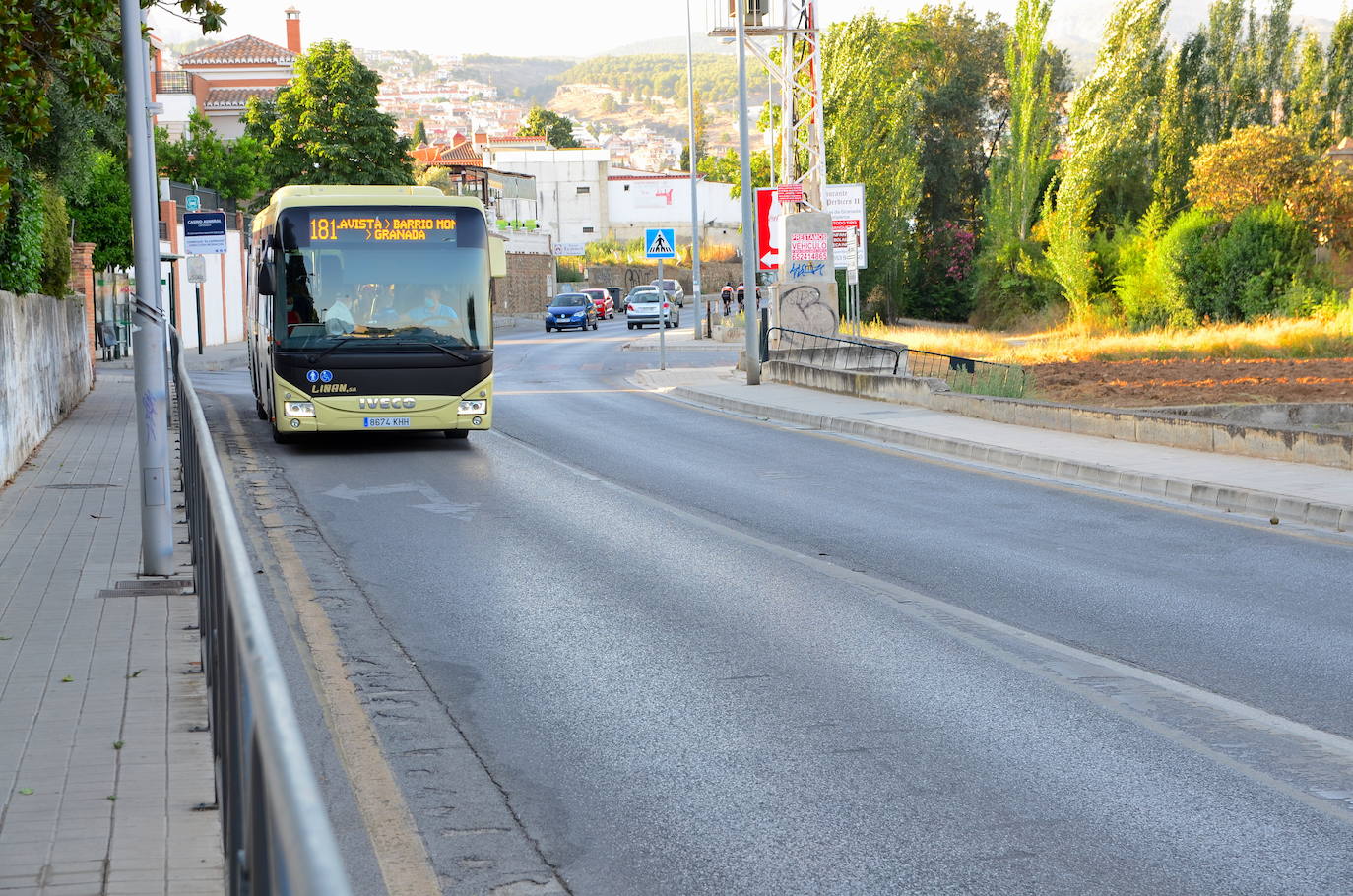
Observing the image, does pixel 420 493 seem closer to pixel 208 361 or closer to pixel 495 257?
pixel 495 257

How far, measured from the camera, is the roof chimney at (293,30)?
11806 centimetres

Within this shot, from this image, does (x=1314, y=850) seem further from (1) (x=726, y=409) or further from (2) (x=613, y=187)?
(2) (x=613, y=187)

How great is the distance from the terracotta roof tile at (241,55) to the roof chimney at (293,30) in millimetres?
8730

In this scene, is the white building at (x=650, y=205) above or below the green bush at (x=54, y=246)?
above

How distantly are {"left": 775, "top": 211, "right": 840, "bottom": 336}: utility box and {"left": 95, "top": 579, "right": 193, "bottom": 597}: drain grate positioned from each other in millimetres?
24724

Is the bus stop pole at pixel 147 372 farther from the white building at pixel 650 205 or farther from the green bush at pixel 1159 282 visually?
the white building at pixel 650 205

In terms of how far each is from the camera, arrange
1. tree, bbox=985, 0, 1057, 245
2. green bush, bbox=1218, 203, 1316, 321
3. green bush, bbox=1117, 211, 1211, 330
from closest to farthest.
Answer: green bush, bbox=1218, 203, 1316, 321 → green bush, bbox=1117, 211, 1211, 330 → tree, bbox=985, 0, 1057, 245

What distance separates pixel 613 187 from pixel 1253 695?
413ft

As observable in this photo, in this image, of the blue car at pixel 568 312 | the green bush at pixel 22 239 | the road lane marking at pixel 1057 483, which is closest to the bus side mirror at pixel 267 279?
the green bush at pixel 22 239

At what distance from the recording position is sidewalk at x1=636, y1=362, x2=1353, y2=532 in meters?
13.3

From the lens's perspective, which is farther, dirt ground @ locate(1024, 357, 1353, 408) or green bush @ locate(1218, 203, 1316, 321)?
green bush @ locate(1218, 203, 1316, 321)

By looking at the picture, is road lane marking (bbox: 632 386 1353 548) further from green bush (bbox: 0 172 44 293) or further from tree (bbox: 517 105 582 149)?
tree (bbox: 517 105 582 149)

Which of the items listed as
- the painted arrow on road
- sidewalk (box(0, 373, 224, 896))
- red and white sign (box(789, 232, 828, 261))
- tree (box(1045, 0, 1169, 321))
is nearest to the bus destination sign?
the painted arrow on road

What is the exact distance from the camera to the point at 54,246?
25.6 meters
